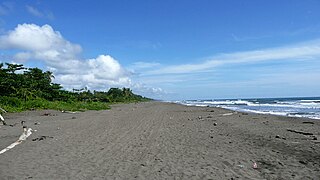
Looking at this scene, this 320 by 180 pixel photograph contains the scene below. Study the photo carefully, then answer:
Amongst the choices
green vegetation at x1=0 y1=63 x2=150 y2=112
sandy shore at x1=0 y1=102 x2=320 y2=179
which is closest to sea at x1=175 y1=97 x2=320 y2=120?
sandy shore at x1=0 y1=102 x2=320 y2=179

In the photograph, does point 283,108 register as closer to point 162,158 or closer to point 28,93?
point 28,93

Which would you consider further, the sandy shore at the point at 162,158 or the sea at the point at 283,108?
the sea at the point at 283,108

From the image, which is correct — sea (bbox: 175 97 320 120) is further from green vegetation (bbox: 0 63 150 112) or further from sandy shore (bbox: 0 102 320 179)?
green vegetation (bbox: 0 63 150 112)

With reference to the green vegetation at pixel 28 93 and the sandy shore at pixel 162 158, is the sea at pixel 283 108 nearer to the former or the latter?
the sandy shore at pixel 162 158

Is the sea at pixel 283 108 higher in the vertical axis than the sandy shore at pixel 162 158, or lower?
higher

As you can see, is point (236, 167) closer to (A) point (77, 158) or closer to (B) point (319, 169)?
(B) point (319, 169)

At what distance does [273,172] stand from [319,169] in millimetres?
1161

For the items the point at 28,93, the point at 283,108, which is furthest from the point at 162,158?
the point at 283,108

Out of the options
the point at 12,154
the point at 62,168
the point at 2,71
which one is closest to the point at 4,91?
the point at 2,71

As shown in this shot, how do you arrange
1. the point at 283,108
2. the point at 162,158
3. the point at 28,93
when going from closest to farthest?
1. the point at 162,158
2. the point at 28,93
3. the point at 283,108

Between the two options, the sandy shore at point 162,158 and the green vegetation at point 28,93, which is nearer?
the sandy shore at point 162,158

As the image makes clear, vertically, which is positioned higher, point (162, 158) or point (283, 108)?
point (283, 108)

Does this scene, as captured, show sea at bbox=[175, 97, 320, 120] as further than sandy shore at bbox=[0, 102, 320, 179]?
Yes

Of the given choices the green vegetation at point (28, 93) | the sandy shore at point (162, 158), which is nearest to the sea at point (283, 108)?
the sandy shore at point (162, 158)
